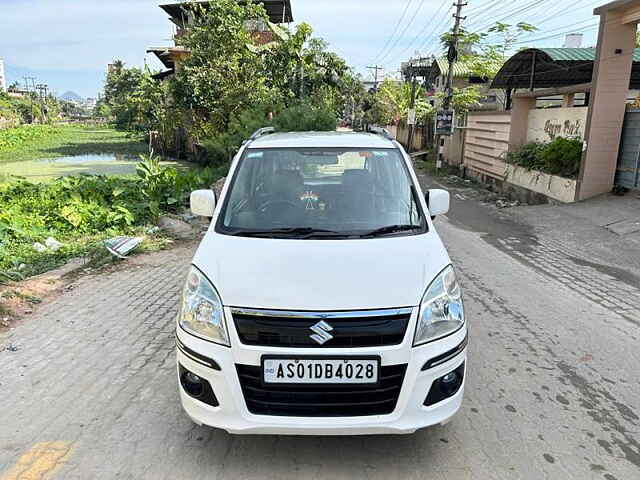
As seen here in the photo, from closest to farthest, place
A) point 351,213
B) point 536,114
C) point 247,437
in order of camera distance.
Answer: point 247,437 → point 351,213 → point 536,114

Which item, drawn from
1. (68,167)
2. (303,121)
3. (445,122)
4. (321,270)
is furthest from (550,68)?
(68,167)

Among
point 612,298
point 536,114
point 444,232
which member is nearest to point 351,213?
point 612,298

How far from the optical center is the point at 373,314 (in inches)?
102

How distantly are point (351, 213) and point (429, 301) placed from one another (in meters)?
1.05

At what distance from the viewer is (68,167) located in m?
24.6

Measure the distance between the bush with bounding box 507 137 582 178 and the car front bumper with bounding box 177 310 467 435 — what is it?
10.7 metres

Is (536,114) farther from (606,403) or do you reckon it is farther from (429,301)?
(429,301)

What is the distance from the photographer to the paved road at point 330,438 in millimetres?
2857

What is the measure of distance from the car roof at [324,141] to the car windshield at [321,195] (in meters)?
0.07

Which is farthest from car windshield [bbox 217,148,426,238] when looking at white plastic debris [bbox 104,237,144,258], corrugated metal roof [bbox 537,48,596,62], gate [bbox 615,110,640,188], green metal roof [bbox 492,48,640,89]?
corrugated metal roof [bbox 537,48,596,62]

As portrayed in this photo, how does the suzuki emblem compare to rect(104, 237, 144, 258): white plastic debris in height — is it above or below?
above

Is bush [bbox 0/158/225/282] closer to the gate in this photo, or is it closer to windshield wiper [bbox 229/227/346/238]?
windshield wiper [bbox 229/227/346/238]

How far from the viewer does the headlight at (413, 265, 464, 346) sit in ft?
8.77

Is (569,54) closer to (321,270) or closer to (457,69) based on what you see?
Result: (321,270)
